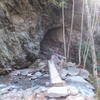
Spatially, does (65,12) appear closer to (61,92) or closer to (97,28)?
(97,28)

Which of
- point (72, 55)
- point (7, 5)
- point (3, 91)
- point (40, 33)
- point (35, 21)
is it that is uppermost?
point (7, 5)

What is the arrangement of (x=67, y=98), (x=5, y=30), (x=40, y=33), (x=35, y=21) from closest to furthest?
(x=67, y=98) → (x=5, y=30) → (x=35, y=21) → (x=40, y=33)

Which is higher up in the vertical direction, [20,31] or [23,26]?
[23,26]

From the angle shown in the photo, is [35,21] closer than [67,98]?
No

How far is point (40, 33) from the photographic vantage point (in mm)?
8141

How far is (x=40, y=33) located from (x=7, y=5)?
2.34 metres

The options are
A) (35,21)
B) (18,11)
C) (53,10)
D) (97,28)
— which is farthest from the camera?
(97,28)

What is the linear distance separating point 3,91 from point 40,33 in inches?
183

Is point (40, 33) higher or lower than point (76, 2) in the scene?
lower

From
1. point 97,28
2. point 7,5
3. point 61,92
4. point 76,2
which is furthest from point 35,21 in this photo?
point 61,92

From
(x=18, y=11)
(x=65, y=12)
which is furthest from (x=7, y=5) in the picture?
(x=65, y=12)

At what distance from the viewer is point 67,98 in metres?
3.12

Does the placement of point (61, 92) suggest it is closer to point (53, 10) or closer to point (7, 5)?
point (7, 5)

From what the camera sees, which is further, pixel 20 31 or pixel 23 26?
pixel 23 26
